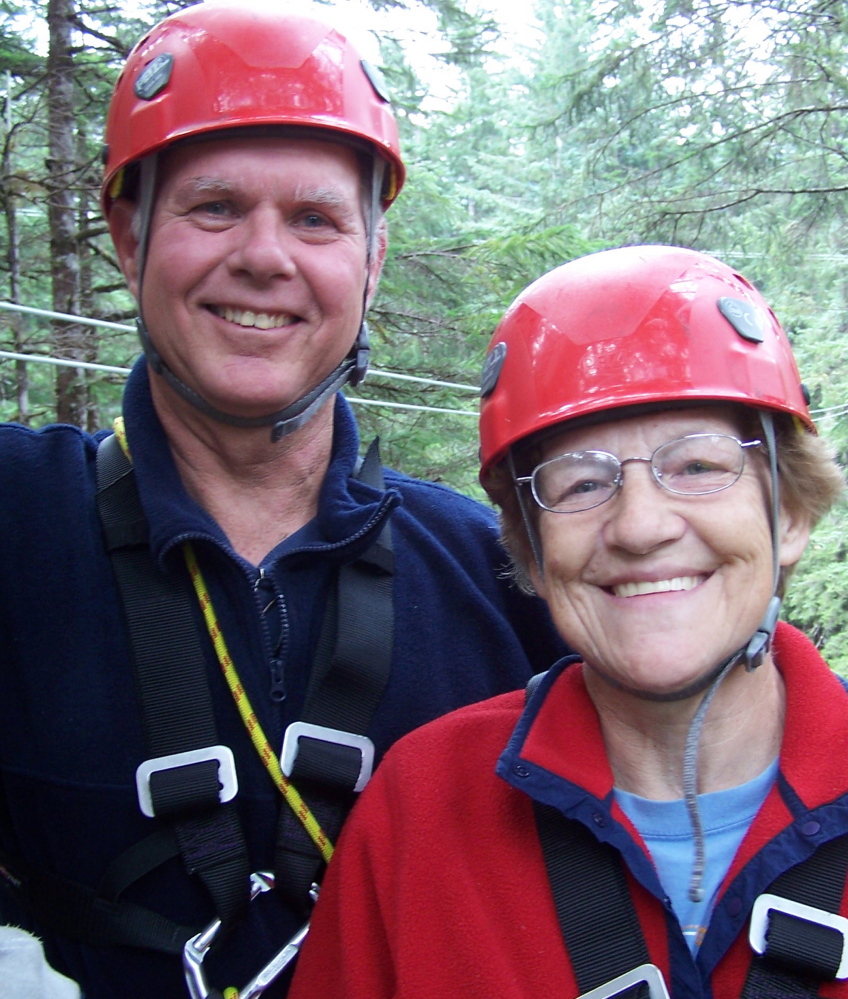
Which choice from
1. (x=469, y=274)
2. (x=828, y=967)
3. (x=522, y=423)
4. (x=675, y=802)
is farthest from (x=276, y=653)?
(x=469, y=274)

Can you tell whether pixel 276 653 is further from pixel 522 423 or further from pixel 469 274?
pixel 469 274

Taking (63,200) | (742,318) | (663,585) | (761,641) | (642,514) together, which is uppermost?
(63,200)

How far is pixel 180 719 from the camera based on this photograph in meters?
2.12

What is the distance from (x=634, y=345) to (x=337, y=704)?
1029mm

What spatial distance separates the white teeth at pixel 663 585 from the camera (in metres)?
1.82

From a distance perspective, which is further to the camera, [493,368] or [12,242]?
[12,242]

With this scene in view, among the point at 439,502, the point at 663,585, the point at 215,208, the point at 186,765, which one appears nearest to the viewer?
the point at 663,585

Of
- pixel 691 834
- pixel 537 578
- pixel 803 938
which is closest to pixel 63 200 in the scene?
pixel 537 578

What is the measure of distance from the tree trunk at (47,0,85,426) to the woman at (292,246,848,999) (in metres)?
5.14

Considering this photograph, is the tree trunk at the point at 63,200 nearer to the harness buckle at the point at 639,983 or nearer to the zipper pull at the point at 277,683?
the zipper pull at the point at 277,683

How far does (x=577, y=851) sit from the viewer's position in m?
1.78

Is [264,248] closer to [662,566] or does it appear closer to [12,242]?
[662,566]

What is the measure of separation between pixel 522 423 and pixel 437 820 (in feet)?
2.65

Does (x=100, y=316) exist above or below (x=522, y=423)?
above
